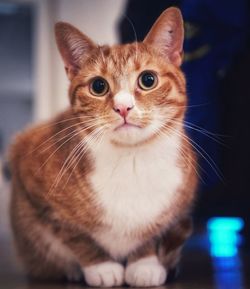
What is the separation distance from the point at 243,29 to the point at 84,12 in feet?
1.03

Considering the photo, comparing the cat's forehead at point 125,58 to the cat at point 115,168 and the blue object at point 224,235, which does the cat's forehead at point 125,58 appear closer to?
the cat at point 115,168

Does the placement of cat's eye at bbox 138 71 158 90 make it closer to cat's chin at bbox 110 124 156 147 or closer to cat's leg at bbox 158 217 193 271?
cat's chin at bbox 110 124 156 147

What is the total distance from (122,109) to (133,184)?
125mm

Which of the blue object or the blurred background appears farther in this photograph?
the blue object

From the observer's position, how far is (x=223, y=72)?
0.86 m

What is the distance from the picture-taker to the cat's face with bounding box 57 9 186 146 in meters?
0.65

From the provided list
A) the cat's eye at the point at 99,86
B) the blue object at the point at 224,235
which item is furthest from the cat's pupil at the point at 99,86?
the blue object at the point at 224,235

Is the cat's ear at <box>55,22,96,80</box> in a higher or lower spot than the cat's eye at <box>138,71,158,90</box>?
higher

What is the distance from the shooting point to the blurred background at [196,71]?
724 mm

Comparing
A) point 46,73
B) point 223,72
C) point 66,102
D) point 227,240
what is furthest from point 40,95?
point 227,240

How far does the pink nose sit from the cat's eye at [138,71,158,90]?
0.04 meters

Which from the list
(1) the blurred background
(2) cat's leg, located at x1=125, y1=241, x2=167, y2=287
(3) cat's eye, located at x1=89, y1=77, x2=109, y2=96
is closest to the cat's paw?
(2) cat's leg, located at x1=125, y1=241, x2=167, y2=287

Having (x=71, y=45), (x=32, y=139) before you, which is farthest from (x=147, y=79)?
(x=32, y=139)

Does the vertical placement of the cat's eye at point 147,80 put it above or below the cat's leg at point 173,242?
above
